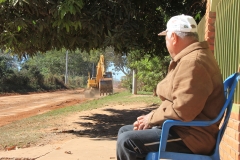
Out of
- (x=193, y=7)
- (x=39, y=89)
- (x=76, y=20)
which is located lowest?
(x=39, y=89)

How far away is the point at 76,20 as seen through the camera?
25.0 ft

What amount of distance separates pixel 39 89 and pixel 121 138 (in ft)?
129

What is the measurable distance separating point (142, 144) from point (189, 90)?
56 centimetres

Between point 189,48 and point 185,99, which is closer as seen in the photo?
point 185,99

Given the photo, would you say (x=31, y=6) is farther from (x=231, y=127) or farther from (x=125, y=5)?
(x=231, y=127)

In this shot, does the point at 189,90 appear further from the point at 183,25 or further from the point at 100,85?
the point at 100,85

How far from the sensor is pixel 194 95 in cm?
248

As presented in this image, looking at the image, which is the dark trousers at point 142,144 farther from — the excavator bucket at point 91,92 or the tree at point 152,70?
the excavator bucket at point 91,92

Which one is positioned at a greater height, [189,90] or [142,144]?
[189,90]

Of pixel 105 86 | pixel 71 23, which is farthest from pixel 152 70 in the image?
pixel 71 23

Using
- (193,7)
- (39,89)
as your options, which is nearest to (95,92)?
(39,89)

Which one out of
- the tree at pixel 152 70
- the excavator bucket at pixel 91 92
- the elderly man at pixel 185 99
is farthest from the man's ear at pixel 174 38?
the excavator bucket at pixel 91 92

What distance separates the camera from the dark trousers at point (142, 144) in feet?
8.79

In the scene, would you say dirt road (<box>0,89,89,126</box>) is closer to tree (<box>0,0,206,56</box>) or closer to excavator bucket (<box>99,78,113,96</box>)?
excavator bucket (<box>99,78,113,96</box>)
